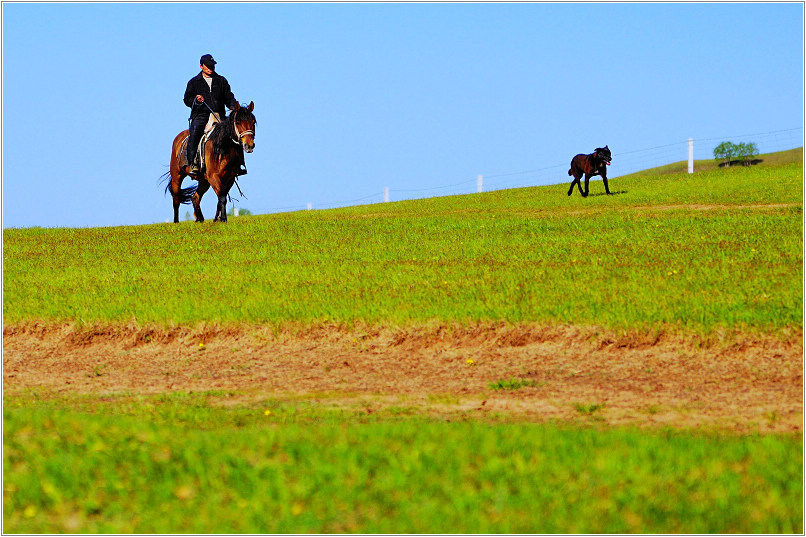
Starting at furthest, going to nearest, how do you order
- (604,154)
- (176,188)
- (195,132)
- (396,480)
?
1. (604,154)
2. (176,188)
3. (195,132)
4. (396,480)

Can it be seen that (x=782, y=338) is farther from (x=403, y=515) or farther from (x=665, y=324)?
(x=403, y=515)

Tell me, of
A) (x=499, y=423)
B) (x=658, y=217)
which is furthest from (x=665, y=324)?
(x=658, y=217)

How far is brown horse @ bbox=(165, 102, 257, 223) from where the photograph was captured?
2233 cm

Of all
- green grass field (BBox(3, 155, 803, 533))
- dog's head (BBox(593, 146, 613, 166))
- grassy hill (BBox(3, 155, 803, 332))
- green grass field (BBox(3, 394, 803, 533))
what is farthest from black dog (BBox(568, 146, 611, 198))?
green grass field (BBox(3, 394, 803, 533))

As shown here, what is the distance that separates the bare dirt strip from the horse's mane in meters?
9.84

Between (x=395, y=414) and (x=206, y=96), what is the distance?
55.2ft

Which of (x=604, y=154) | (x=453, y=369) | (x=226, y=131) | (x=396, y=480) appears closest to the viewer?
(x=396, y=480)

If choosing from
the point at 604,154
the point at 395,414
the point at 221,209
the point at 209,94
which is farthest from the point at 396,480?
the point at 604,154

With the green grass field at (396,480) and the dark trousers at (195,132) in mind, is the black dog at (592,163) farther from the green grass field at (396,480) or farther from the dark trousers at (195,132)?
the green grass field at (396,480)

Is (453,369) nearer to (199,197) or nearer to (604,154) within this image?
(199,197)

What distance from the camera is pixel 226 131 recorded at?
2308cm

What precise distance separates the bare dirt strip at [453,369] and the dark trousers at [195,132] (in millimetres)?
11393

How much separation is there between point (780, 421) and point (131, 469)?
5658mm

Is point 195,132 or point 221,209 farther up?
point 195,132
